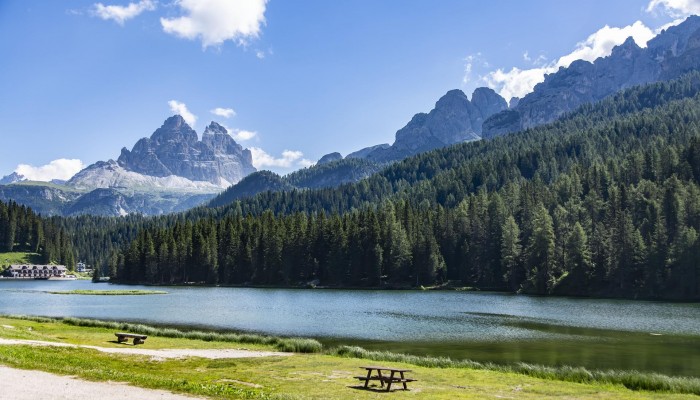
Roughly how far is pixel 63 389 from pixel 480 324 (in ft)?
185

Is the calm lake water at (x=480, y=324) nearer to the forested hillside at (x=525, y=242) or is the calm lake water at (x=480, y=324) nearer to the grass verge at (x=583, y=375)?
the grass verge at (x=583, y=375)

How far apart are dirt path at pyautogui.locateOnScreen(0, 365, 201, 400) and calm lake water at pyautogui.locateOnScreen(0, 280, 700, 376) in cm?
2949

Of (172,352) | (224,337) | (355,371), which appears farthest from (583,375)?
(224,337)

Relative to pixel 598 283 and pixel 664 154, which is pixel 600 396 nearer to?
pixel 598 283

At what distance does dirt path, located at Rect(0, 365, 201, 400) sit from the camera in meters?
22.0

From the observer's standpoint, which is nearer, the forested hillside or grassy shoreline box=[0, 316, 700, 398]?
grassy shoreline box=[0, 316, 700, 398]

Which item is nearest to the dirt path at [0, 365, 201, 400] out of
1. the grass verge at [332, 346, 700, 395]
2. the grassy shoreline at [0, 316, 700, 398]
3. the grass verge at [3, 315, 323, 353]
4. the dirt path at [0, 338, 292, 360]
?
the grassy shoreline at [0, 316, 700, 398]

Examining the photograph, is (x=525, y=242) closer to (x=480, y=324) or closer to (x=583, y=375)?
(x=480, y=324)

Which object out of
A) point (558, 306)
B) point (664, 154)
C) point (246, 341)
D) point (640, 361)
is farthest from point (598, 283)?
point (246, 341)

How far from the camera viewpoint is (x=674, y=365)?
144ft

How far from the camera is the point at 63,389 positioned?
23.4 meters

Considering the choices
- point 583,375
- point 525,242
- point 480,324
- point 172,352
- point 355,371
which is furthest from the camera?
point 525,242

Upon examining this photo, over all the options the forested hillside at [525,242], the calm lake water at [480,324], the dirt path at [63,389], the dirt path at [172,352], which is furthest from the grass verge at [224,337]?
the forested hillside at [525,242]

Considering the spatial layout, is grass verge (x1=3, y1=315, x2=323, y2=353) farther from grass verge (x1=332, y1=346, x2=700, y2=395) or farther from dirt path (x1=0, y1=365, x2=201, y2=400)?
dirt path (x1=0, y1=365, x2=201, y2=400)
